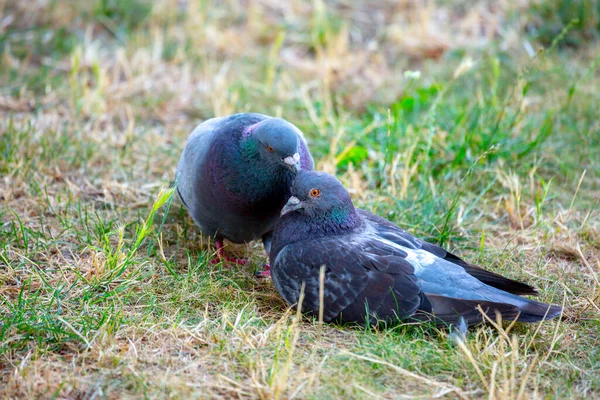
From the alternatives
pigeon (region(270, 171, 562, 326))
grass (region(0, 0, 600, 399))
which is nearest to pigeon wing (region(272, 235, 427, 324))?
pigeon (region(270, 171, 562, 326))

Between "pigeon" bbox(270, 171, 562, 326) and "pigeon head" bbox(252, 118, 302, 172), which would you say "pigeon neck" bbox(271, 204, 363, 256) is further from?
"pigeon head" bbox(252, 118, 302, 172)

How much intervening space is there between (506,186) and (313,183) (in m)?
1.81

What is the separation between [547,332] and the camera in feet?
11.0

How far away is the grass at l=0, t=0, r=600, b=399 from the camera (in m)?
2.94

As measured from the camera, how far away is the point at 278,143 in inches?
144

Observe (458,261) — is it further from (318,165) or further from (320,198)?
(318,165)

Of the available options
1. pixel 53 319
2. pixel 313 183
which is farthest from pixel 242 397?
pixel 313 183

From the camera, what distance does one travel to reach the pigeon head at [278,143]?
365 centimetres

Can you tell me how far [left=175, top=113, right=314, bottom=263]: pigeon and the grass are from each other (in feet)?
0.99

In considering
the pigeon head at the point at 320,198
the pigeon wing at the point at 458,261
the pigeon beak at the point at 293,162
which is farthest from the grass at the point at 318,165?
the pigeon beak at the point at 293,162

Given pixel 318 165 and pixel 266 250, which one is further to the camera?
pixel 318 165

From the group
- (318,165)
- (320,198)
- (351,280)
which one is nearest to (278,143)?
(320,198)

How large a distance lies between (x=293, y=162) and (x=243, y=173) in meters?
0.30

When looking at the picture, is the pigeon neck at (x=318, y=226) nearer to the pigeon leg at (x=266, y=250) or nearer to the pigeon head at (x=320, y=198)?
the pigeon head at (x=320, y=198)
